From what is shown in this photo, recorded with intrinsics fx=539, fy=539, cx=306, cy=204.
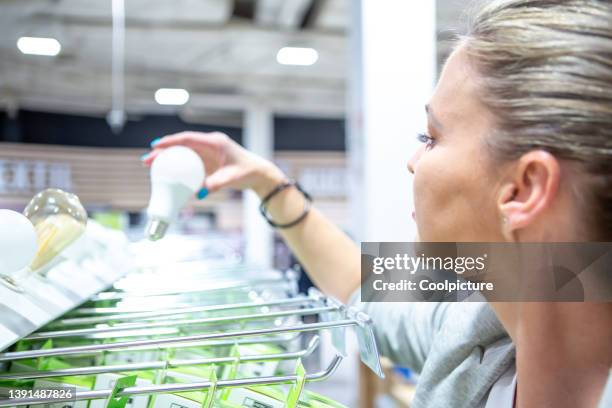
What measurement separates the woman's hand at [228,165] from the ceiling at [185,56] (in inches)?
107

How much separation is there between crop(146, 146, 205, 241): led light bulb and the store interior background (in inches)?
17.3

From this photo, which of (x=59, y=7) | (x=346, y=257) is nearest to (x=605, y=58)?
(x=346, y=257)

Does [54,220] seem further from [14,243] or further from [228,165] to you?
[228,165]

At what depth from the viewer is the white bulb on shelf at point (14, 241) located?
0.58 metres

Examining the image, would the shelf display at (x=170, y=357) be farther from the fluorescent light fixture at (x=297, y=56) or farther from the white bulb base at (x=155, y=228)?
the fluorescent light fixture at (x=297, y=56)

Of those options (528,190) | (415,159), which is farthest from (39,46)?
(528,190)

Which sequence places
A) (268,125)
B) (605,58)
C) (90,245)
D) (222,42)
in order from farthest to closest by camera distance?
1. (268,125)
2. (222,42)
3. (90,245)
4. (605,58)

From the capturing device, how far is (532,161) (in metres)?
0.55

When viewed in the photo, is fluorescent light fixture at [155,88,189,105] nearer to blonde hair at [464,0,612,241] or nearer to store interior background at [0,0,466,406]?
store interior background at [0,0,466,406]

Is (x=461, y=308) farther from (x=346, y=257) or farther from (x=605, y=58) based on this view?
(x=605, y=58)

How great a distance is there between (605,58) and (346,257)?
687mm

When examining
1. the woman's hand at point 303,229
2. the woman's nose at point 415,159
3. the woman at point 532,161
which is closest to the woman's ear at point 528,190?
the woman at point 532,161

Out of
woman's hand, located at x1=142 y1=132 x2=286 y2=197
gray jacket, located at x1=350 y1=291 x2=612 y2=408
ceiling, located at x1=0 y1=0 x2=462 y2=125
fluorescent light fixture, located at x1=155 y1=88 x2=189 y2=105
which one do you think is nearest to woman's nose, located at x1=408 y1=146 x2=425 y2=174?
gray jacket, located at x1=350 y1=291 x2=612 y2=408

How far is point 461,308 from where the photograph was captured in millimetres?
884
